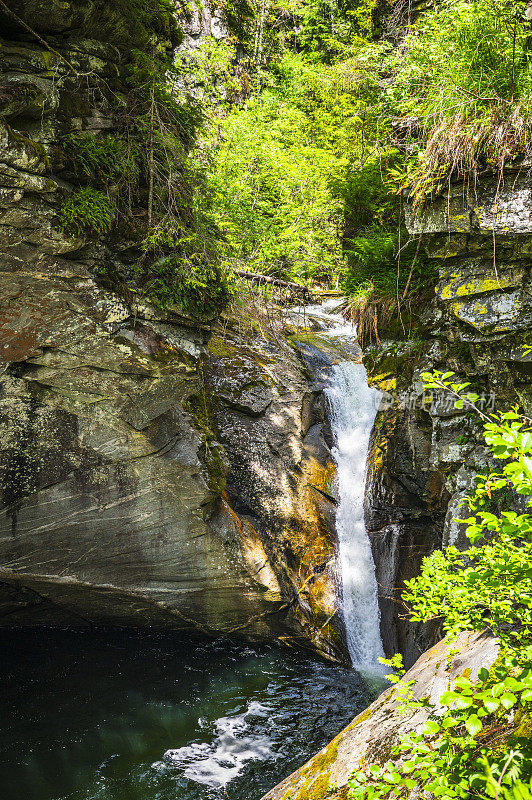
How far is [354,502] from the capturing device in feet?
29.8

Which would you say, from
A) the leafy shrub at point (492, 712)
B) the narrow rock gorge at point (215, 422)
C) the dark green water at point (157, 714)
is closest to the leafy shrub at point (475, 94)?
the narrow rock gorge at point (215, 422)

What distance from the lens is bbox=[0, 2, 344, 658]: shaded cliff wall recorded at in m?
5.77

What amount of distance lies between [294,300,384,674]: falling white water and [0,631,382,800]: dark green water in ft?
2.36

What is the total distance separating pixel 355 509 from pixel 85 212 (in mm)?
6648

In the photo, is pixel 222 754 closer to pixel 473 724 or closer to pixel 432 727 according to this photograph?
pixel 432 727

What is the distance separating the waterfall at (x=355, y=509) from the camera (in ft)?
26.8

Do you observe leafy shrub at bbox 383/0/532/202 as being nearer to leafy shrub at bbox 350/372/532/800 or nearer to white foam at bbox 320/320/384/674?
leafy shrub at bbox 350/372/532/800

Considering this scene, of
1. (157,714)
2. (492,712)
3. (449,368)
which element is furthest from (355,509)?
(492,712)

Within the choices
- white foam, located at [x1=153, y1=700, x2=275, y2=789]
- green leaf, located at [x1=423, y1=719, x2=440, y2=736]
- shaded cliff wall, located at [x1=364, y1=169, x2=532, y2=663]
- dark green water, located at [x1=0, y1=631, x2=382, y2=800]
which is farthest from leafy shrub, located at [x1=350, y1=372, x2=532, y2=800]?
dark green water, located at [x1=0, y1=631, x2=382, y2=800]

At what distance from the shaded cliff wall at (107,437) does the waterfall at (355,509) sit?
333 millimetres

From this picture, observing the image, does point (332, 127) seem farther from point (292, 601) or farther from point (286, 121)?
point (292, 601)

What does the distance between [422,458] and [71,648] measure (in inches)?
263

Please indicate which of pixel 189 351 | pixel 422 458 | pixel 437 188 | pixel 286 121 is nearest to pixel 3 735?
pixel 189 351

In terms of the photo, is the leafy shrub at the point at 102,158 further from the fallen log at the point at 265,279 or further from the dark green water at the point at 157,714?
the dark green water at the point at 157,714
